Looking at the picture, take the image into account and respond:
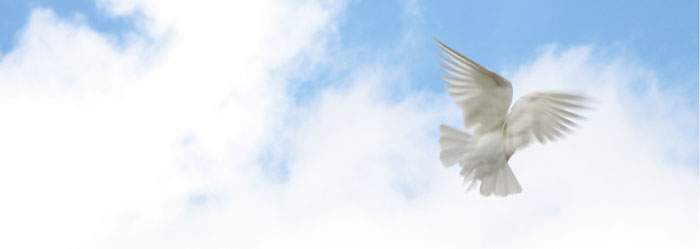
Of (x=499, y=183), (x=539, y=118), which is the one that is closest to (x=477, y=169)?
(x=499, y=183)

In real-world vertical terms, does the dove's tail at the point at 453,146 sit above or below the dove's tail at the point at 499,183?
above

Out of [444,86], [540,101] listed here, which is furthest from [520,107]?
[444,86]

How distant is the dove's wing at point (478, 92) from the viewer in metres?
7.03

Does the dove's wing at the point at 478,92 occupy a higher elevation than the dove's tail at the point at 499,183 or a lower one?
higher

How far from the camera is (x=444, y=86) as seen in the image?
723cm

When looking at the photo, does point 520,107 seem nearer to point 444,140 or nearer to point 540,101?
point 540,101

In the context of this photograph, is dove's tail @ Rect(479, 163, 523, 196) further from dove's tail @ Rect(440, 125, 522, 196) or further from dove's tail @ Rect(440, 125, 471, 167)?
dove's tail @ Rect(440, 125, 471, 167)

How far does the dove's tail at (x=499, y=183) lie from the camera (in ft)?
24.3

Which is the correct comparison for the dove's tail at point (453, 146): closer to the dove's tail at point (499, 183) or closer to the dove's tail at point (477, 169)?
the dove's tail at point (477, 169)

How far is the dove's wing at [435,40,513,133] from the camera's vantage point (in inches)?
277

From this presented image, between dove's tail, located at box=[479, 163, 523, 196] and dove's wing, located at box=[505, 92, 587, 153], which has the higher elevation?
dove's wing, located at box=[505, 92, 587, 153]

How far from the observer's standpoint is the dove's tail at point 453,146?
740cm

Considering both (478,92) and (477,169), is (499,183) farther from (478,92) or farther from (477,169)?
(478,92)

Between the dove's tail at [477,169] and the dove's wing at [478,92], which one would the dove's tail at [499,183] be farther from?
the dove's wing at [478,92]
